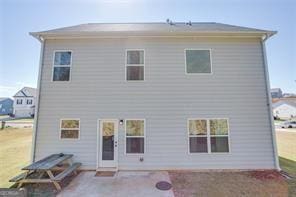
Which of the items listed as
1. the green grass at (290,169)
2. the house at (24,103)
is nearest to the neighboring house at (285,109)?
the green grass at (290,169)

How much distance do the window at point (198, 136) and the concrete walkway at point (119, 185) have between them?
70.0 inches

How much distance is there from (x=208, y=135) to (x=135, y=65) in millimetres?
4772

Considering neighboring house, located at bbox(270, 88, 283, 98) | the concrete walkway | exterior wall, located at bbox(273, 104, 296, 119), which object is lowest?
the concrete walkway

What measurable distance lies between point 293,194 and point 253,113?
343 cm

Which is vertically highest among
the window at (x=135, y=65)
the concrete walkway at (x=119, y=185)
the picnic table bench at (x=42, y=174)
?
the window at (x=135, y=65)

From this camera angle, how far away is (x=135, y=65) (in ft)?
26.9

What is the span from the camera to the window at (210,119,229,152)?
7730 millimetres

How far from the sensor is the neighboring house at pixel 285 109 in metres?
42.7

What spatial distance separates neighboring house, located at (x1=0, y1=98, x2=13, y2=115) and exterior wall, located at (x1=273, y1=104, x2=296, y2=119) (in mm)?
83669

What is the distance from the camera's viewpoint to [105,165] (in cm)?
775

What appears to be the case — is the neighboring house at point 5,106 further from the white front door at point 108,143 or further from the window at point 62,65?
the white front door at point 108,143

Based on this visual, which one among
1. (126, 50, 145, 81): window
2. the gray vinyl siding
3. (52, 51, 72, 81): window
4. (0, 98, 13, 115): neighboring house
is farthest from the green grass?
(0, 98, 13, 115): neighboring house

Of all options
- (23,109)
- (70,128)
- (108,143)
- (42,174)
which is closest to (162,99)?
(108,143)

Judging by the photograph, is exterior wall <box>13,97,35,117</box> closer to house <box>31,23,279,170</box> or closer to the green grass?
house <box>31,23,279,170</box>
